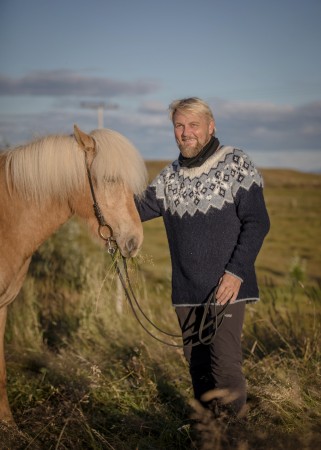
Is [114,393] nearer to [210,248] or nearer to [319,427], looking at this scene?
[210,248]

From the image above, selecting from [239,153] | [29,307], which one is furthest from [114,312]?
[239,153]

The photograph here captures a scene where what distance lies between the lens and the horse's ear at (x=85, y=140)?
127 inches

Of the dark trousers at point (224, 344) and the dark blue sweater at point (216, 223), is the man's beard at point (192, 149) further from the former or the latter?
the dark trousers at point (224, 344)

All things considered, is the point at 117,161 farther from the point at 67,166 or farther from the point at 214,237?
the point at 214,237

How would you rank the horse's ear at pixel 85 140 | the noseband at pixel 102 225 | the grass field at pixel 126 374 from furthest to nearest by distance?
the noseband at pixel 102 225, the horse's ear at pixel 85 140, the grass field at pixel 126 374

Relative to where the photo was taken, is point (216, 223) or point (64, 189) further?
point (64, 189)

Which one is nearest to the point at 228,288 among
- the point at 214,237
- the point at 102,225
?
the point at 214,237

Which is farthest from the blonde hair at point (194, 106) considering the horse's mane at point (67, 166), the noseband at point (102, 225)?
the noseband at point (102, 225)

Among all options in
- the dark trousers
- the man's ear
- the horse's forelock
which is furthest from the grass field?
the man's ear

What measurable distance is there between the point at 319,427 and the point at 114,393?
206 cm

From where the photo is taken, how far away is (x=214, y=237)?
10.7 ft

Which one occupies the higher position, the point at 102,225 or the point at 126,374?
the point at 102,225

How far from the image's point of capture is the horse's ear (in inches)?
127

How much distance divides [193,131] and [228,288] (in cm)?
110
